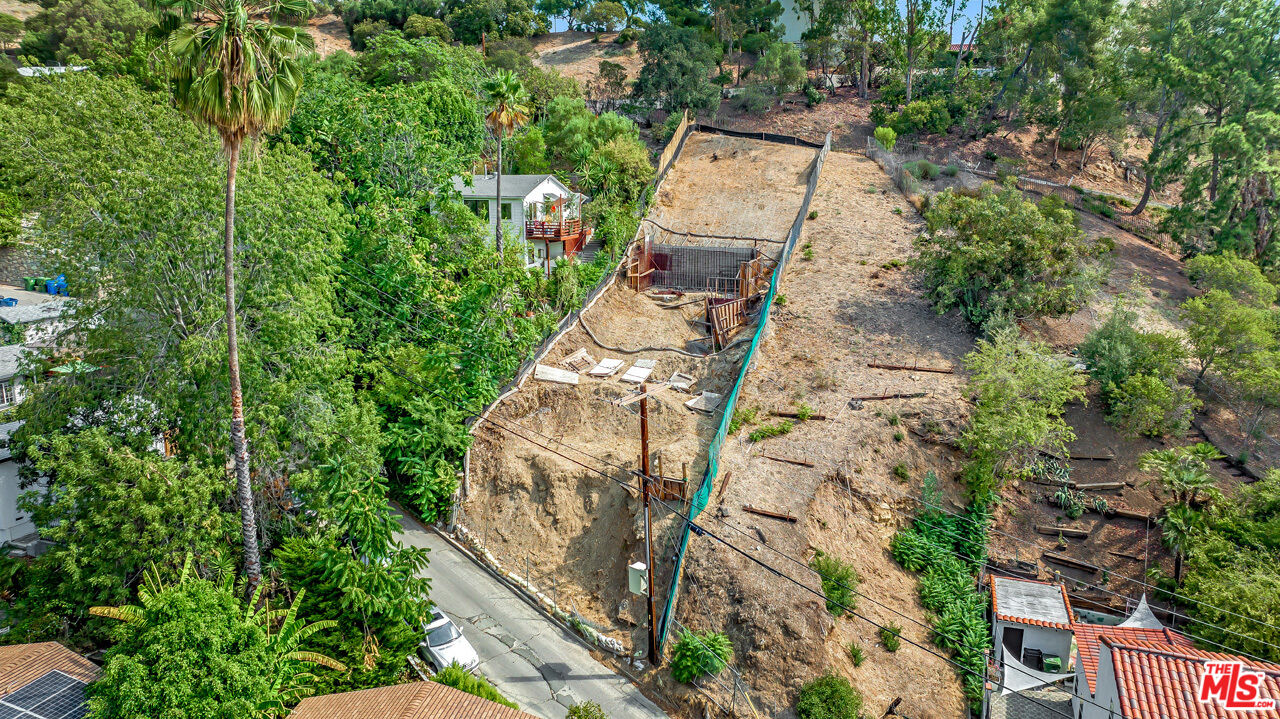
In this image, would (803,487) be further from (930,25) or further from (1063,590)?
(930,25)

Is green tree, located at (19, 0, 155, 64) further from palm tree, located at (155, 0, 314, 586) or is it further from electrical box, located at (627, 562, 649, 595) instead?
electrical box, located at (627, 562, 649, 595)

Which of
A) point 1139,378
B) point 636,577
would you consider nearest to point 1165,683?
point 636,577

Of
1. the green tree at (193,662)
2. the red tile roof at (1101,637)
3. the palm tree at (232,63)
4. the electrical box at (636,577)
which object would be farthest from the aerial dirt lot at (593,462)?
the palm tree at (232,63)

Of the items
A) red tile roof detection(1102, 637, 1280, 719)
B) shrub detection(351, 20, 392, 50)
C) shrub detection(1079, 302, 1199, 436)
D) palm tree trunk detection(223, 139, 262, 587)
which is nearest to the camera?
red tile roof detection(1102, 637, 1280, 719)

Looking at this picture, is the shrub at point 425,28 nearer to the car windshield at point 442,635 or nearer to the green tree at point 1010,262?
the green tree at point 1010,262

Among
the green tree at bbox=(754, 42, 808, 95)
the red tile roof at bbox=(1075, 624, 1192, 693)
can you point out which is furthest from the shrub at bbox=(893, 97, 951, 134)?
the red tile roof at bbox=(1075, 624, 1192, 693)
